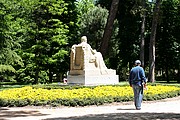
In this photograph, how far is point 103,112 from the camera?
452 inches

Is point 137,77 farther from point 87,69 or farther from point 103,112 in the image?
point 87,69

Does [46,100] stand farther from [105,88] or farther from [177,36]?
[177,36]

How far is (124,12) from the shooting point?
46188mm

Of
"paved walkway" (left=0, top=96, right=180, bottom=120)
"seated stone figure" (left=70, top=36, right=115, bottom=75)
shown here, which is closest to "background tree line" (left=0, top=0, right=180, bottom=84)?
"seated stone figure" (left=70, top=36, right=115, bottom=75)

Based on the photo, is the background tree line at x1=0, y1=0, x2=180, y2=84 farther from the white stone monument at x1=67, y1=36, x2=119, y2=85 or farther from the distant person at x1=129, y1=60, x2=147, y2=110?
the distant person at x1=129, y1=60, x2=147, y2=110

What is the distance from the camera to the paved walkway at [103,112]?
986 cm

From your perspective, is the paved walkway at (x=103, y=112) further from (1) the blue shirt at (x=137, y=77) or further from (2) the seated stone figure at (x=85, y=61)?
(2) the seated stone figure at (x=85, y=61)

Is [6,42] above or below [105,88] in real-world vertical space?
above

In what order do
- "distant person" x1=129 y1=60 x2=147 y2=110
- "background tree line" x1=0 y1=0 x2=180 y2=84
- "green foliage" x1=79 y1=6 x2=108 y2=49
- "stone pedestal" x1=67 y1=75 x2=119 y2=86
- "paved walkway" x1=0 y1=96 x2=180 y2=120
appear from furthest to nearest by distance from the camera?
1. "green foliage" x1=79 y1=6 x2=108 y2=49
2. "background tree line" x1=0 y1=0 x2=180 y2=84
3. "stone pedestal" x1=67 y1=75 x2=119 y2=86
4. "distant person" x1=129 y1=60 x2=147 y2=110
5. "paved walkway" x1=0 y1=96 x2=180 y2=120

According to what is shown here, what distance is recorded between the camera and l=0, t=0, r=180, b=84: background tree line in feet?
90.3

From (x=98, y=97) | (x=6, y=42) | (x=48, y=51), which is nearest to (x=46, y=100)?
(x=98, y=97)

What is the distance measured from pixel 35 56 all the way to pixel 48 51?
Result: 2420 millimetres

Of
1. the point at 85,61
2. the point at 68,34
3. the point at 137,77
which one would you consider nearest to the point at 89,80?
the point at 85,61

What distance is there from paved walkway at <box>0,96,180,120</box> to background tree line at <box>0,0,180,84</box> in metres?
10.4
